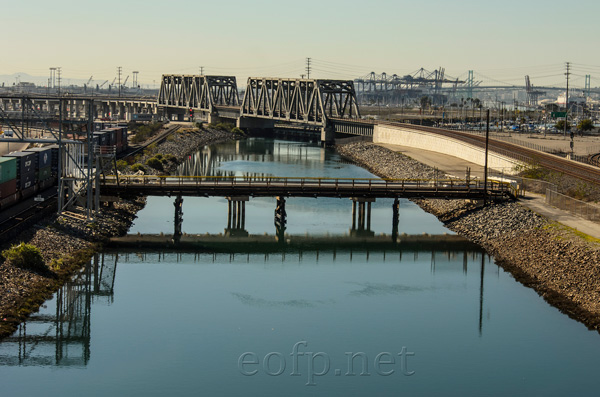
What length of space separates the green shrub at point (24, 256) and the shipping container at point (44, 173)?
18025mm

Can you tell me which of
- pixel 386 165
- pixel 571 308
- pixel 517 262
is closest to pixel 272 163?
pixel 386 165

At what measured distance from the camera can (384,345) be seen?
36.3 meters

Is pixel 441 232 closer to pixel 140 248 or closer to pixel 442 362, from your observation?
pixel 140 248

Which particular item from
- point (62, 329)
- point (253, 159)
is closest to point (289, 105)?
point (253, 159)

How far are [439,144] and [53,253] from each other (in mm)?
72344

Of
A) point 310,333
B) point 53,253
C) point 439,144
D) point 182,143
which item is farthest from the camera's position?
point 182,143

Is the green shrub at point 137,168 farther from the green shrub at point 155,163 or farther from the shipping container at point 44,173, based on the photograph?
the shipping container at point 44,173

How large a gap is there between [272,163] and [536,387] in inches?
3256

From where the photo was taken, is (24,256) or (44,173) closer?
(24,256)

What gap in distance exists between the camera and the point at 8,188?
168ft

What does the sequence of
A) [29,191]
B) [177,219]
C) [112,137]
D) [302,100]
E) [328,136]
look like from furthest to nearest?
[302,100] → [328,136] → [112,137] → [177,219] → [29,191]

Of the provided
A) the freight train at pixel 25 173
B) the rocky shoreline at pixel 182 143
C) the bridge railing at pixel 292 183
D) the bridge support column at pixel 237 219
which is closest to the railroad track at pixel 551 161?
the bridge railing at pixel 292 183

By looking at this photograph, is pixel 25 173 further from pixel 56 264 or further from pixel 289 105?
pixel 289 105

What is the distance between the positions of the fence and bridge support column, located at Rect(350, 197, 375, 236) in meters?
12.8
